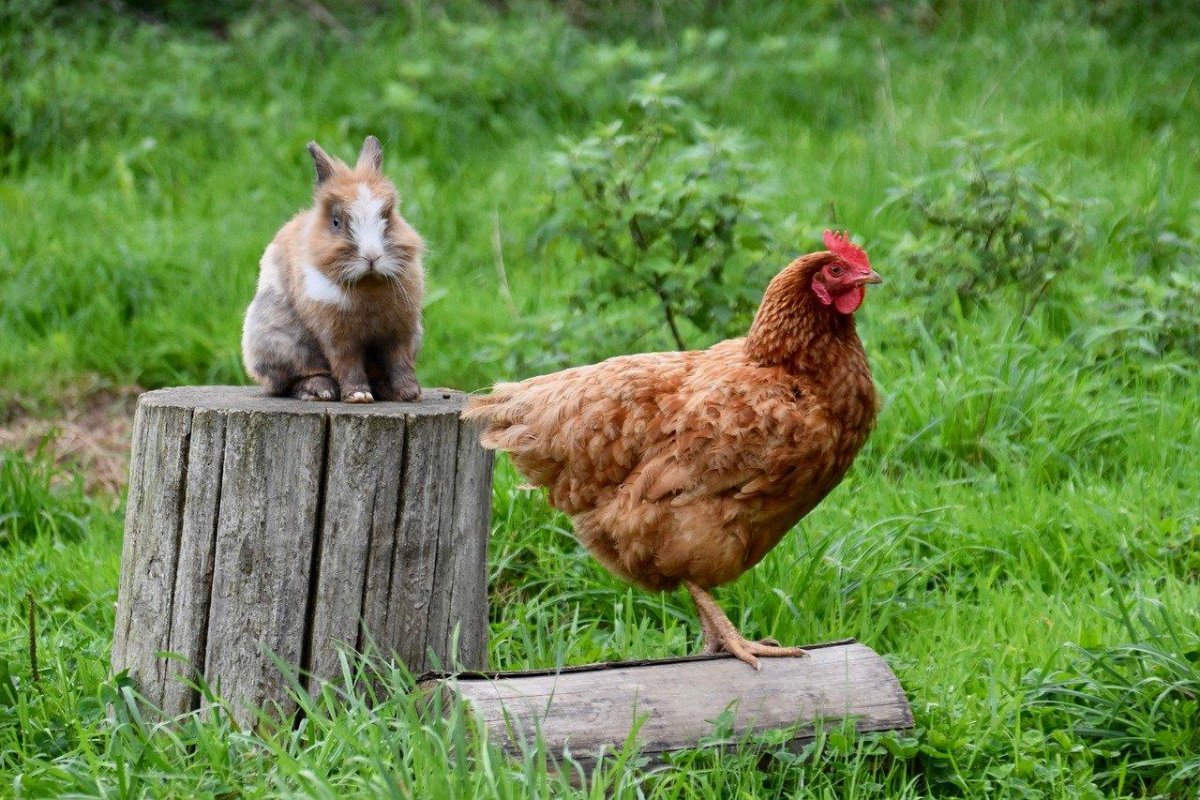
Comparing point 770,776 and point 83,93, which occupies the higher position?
point 83,93

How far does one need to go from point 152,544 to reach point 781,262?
2970 millimetres

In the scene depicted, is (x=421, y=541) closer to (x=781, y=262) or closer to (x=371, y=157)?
(x=371, y=157)

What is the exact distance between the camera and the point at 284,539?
3.61 meters

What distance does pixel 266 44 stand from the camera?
9.70m

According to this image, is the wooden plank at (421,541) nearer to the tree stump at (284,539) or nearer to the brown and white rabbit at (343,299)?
the tree stump at (284,539)

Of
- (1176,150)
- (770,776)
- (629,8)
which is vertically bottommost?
(770,776)

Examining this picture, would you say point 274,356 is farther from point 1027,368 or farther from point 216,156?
point 216,156

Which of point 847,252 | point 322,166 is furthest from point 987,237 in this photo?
point 322,166

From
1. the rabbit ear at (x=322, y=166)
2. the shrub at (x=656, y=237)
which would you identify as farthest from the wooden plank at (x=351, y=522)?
the shrub at (x=656, y=237)

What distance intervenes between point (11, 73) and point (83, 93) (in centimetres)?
54

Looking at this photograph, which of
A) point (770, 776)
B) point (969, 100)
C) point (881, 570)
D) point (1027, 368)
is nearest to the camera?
point (770, 776)

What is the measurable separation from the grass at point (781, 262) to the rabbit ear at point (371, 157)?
446mm

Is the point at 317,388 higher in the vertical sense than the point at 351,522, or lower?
higher

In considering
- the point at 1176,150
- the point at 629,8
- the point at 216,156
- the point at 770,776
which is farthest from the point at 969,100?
the point at 770,776
